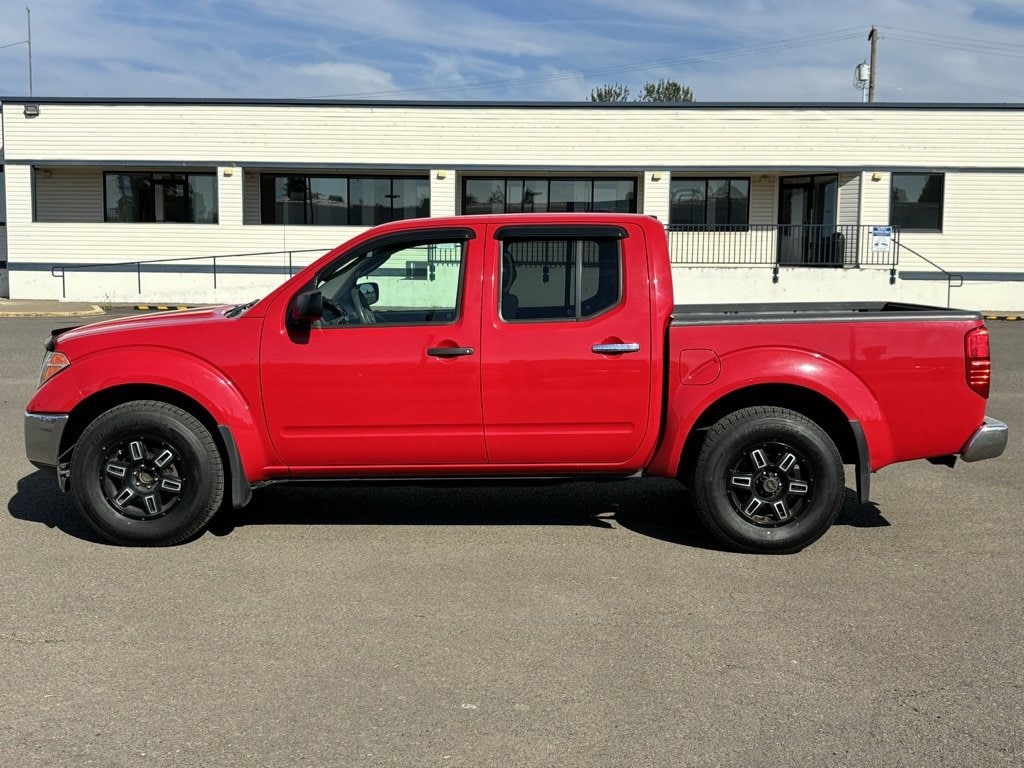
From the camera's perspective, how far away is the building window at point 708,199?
30.0 metres

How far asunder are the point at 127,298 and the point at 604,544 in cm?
2559

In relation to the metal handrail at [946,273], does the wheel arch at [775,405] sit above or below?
below

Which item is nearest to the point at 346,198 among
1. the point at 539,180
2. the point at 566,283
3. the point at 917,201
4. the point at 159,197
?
the point at 159,197

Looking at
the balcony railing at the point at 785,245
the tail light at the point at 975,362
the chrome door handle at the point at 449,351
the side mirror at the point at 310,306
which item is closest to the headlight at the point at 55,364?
the side mirror at the point at 310,306

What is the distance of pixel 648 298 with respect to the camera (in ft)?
19.3

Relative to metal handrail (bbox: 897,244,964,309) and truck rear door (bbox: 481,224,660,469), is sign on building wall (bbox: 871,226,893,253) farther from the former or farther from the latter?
truck rear door (bbox: 481,224,660,469)

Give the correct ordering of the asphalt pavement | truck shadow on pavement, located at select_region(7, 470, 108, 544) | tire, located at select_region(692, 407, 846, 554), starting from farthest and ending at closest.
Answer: truck shadow on pavement, located at select_region(7, 470, 108, 544) < tire, located at select_region(692, 407, 846, 554) < the asphalt pavement

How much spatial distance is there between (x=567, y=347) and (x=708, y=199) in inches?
995

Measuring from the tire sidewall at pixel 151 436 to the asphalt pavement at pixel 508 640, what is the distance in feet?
0.50

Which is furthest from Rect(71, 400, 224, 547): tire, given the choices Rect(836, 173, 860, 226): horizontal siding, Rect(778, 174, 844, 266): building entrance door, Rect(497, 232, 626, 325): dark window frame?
Rect(836, 173, 860, 226): horizontal siding

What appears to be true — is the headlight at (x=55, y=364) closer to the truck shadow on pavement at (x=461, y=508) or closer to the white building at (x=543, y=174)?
the truck shadow on pavement at (x=461, y=508)

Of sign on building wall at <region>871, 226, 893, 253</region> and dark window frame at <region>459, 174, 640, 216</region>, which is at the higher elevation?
dark window frame at <region>459, 174, 640, 216</region>

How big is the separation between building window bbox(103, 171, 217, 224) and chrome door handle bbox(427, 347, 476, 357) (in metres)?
25.8

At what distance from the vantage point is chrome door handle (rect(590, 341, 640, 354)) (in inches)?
229
